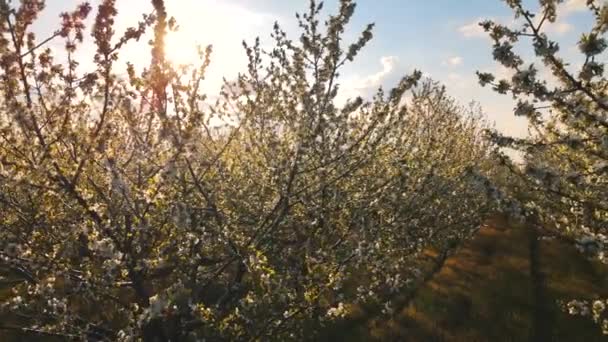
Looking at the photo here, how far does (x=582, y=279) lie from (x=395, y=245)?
767 centimetres

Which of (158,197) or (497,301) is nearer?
(158,197)

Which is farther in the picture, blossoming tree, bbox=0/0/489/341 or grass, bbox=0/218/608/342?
grass, bbox=0/218/608/342

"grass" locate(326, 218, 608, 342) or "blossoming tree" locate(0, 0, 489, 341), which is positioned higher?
"blossoming tree" locate(0, 0, 489, 341)

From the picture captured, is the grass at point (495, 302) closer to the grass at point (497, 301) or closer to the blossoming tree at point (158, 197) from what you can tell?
the grass at point (497, 301)

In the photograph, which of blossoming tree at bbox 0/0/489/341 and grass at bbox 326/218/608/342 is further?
grass at bbox 326/218/608/342

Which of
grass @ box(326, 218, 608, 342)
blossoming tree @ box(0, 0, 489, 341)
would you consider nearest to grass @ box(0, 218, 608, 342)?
grass @ box(326, 218, 608, 342)

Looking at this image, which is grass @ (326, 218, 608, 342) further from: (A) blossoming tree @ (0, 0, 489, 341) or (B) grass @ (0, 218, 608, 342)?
(A) blossoming tree @ (0, 0, 489, 341)

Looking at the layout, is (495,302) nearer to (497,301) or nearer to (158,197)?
(497,301)

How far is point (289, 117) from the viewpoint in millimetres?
9578

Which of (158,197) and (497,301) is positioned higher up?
(158,197)

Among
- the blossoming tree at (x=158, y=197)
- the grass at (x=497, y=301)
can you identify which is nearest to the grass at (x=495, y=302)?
the grass at (x=497, y=301)

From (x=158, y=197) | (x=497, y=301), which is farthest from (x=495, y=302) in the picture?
(x=158, y=197)

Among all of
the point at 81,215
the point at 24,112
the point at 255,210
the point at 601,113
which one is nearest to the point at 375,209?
the point at 255,210

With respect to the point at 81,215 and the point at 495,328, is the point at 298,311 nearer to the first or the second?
the point at 81,215
